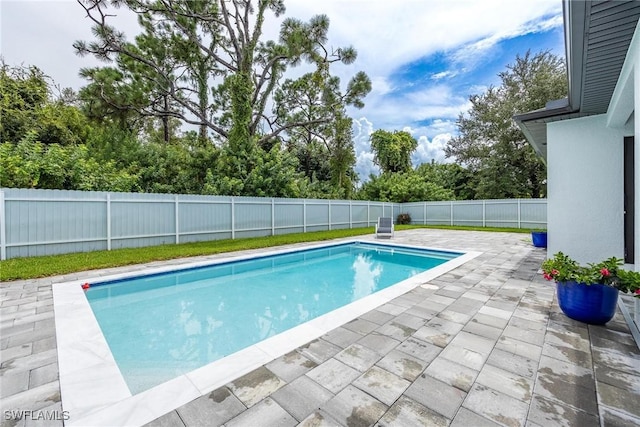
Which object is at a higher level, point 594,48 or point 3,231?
point 594,48

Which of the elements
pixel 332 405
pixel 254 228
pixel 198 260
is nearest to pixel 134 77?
pixel 254 228

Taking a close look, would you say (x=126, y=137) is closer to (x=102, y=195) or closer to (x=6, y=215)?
(x=102, y=195)

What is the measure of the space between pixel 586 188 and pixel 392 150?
22325 millimetres

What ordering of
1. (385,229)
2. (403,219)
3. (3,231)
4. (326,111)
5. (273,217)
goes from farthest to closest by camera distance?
(403,219) → (326,111) → (273,217) → (385,229) → (3,231)

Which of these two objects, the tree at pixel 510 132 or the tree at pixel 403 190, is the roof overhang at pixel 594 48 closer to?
the tree at pixel 403 190

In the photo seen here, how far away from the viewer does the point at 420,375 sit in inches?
81.6

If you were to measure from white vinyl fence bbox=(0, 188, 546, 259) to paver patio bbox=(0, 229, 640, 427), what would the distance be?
4.28 metres

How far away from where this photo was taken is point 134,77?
545 inches

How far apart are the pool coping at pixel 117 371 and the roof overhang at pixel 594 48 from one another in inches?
138

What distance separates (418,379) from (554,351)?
4.65 feet

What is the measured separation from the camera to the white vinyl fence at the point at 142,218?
639cm

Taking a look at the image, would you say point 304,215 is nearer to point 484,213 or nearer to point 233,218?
point 233,218

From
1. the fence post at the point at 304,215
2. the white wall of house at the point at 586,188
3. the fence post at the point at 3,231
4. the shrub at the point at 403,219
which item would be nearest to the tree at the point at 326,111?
the shrub at the point at 403,219

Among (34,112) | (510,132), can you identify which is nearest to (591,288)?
(34,112)
